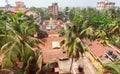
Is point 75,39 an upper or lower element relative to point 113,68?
upper

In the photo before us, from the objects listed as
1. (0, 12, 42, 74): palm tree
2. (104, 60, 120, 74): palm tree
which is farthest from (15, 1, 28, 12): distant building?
(104, 60, 120, 74): palm tree

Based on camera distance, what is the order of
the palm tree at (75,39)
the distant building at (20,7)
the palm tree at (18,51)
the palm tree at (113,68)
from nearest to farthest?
the palm tree at (113,68), the palm tree at (18,51), the palm tree at (75,39), the distant building at (20,7)

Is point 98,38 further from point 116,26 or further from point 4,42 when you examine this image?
point 4,42

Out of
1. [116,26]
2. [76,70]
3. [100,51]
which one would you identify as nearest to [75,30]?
[76,70]

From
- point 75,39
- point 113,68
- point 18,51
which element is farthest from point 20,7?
point 113,68

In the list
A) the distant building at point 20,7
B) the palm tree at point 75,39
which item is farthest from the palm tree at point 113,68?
the distant building at point 20,7

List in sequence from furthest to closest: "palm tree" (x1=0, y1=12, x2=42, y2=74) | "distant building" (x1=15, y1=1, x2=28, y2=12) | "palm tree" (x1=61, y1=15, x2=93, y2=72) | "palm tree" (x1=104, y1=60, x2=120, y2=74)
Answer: "distant building" (x1=15, y1=1, x2=28, y2=12), "palm tree" (x1=61, y1=15, x2=93, y2=72), "palm tree" (x1=0, y1=12, x2=42, y2=74), "palm tree" (x1=104, y1=60, x2=120, y2=74)

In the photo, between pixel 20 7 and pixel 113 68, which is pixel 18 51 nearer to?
pixel 113 68

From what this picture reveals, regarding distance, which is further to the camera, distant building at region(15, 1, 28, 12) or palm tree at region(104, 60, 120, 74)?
distant building at region(15, 1, 28, 12)

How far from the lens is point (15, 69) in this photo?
47.9ft

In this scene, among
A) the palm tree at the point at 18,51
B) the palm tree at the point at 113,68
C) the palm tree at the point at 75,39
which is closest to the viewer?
the palm tree at the point at 113,68

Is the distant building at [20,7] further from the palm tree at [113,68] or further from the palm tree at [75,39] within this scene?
the palm tree at [113,68]

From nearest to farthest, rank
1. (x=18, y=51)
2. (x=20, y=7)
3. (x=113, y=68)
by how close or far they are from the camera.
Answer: (x=113, y=68), (x=18, y=51), (x=20, y=7)

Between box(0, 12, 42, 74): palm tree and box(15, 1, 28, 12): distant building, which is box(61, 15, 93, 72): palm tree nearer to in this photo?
box(0, 12, 42, 74): palm tree
